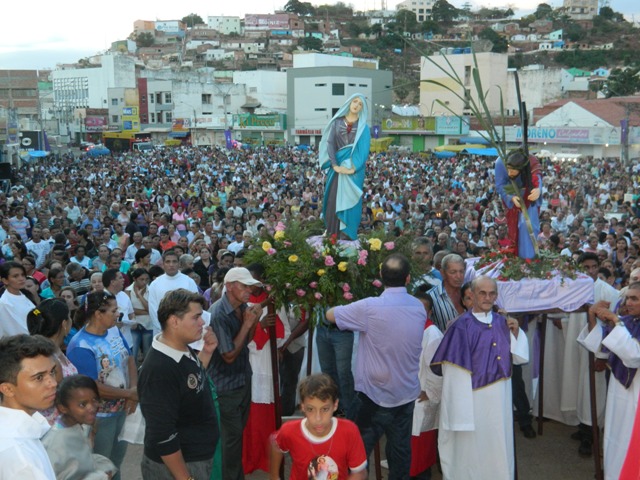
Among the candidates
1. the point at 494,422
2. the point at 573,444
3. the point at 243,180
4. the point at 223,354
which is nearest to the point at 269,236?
the point at 223,354

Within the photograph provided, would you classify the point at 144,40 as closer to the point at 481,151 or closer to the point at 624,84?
the point at 624,84

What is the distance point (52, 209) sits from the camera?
1647 centimetres

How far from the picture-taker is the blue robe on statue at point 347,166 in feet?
21.8

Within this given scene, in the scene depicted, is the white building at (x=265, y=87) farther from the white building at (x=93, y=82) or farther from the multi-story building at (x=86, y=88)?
the multi-story building at (x=86, y=88)

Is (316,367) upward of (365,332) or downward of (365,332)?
downward

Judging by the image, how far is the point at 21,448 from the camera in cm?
235

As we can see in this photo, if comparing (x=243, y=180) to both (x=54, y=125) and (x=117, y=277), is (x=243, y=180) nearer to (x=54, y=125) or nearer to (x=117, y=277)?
(x=117, y=277)

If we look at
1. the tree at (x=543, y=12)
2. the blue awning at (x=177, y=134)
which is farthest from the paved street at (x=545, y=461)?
the tree at (x=543, y=12)

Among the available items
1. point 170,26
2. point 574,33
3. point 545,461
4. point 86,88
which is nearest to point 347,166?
point 545,461

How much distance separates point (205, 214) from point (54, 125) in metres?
56.4

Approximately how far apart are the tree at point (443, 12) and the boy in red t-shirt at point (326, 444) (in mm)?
132800

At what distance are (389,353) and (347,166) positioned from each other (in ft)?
9.07

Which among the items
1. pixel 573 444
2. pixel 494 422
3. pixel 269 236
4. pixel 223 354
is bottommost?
pixel 573 444

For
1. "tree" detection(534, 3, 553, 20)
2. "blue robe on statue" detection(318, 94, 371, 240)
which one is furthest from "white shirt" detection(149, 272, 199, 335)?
"tree" detection(534, 3, 553, 20)
